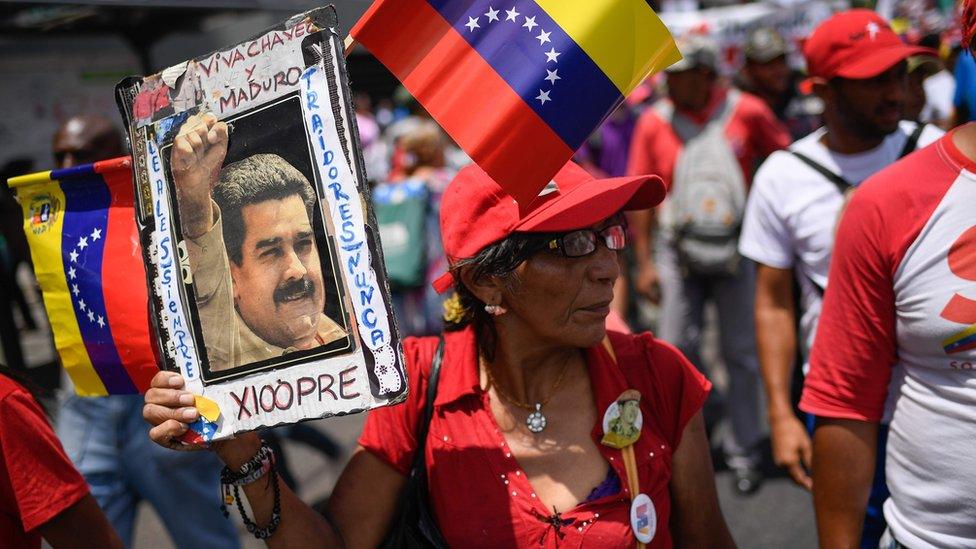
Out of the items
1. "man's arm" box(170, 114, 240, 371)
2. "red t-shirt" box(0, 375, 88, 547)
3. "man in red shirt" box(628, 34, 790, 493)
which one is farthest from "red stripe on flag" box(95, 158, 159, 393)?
"man in red shirt" box(628, 34, 790, 493)

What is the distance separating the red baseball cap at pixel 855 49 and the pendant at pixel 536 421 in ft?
6.07

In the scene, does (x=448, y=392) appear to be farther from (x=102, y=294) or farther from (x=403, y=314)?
(x=403, y=314)

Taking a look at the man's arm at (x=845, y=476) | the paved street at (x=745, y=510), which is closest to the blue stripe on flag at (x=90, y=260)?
the paved street at (x=745, y=510)

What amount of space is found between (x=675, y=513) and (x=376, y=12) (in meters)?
1.29

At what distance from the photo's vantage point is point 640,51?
5.97 feet

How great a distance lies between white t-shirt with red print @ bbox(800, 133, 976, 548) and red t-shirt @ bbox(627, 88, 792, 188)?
2.92m

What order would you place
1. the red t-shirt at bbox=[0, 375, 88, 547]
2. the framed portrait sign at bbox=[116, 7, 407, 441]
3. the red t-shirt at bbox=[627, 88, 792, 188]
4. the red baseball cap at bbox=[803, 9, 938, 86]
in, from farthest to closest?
the red t-shirt at bbox=[627, 88, 792, 188]
the red baseball cap at bbox=[803, 9, 938, 86]
the red t-shirt at bbox=[0, 375, 88, 547]
the framed portrait sign at bbox=[116, 7, 407, 441]

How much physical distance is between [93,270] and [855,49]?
102 inches

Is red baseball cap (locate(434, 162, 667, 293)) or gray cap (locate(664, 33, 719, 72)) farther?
gray cap (locate(664, 33, 719, 72))

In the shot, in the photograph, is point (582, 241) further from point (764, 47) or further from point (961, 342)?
point (764, 47)

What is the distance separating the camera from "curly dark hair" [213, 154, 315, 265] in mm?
1585

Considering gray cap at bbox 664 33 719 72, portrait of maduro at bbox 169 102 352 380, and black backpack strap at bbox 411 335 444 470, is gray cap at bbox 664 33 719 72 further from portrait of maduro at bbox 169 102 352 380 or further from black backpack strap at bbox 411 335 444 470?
portrait of maduro at bbox 169 102 352 380

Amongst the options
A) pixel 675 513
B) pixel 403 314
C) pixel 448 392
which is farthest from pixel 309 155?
pixel 403 314

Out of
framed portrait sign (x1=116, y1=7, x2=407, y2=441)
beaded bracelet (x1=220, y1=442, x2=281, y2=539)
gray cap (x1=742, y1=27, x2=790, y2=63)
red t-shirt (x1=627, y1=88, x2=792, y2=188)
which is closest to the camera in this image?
framed portrait sign (x1=116, y1=7, x2=407, y2=441)
